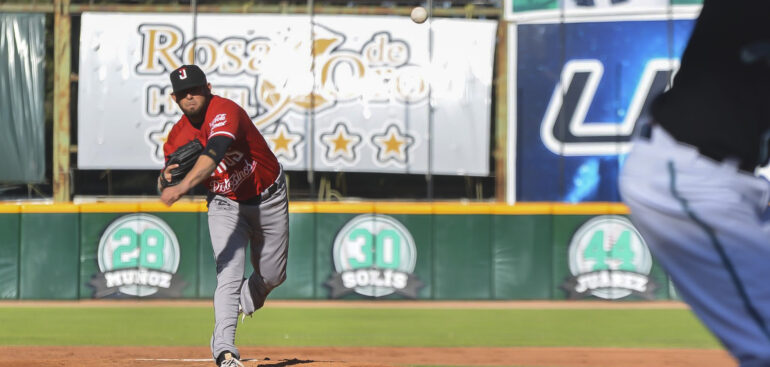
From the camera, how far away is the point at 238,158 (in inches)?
231

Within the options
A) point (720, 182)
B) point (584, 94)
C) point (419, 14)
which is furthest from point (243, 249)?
point (584, 94)

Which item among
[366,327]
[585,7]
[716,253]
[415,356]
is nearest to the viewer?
[716,253]

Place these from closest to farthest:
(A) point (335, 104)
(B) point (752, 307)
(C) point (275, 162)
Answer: (B) point (752, 307)
(C) point (275, 162)
(A) point (335, 104)

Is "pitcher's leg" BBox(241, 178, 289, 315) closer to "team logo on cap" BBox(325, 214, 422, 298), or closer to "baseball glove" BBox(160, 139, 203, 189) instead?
"baseball glove" BBox(160, 139, 203, 189)

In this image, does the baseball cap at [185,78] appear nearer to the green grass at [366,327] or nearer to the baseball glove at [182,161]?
the baseball glove at [182,161]

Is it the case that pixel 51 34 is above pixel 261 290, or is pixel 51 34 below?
above

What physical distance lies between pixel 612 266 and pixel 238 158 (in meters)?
7.36

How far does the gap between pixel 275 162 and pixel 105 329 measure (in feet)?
14.3

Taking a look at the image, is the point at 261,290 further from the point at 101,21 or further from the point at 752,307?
the point at 101,21

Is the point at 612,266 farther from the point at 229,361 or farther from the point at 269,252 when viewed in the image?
the point at 229,361

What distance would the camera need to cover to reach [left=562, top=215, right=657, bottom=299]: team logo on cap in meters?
12.2

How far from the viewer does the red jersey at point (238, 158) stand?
5.77 m

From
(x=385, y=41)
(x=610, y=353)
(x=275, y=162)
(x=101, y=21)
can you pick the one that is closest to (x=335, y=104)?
(x=385, y=41)

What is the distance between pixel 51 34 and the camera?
13.7 metres
